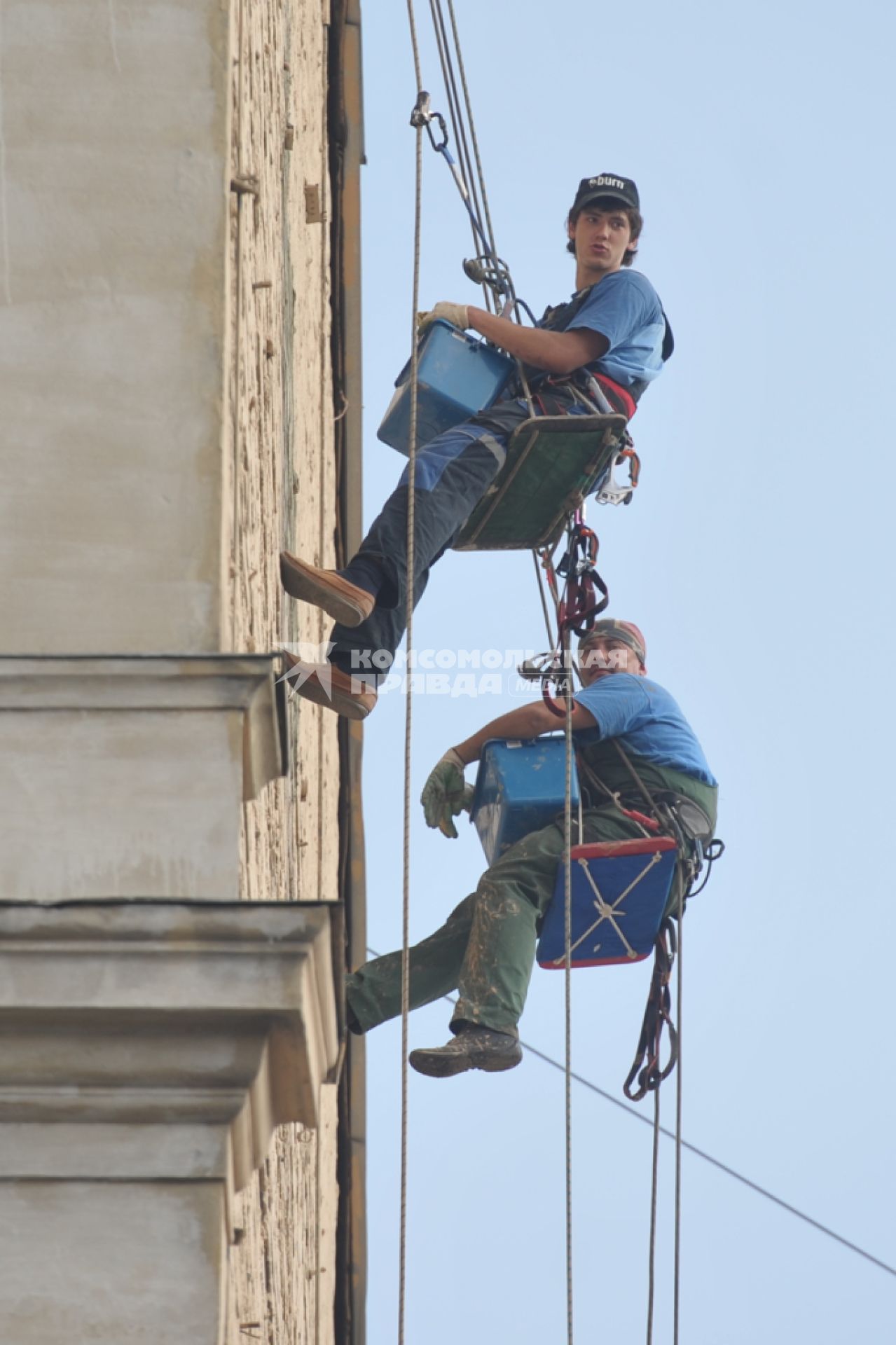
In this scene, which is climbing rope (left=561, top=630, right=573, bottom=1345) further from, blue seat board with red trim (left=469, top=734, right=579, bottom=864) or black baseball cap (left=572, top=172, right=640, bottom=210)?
black baseball cap (left=572, top=172, right=640, bottom=210)

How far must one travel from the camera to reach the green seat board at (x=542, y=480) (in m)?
6.95

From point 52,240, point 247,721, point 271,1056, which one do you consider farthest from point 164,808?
point 52,240

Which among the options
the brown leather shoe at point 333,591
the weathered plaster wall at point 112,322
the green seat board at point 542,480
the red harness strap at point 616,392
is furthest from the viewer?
the red harness strap at point 616,392

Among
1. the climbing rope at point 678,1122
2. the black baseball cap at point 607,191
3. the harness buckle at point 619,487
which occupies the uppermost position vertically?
the black baseball cap at point 607,191

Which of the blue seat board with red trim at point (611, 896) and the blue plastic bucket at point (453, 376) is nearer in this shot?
the blue seat board with red trim at point (611, 896)

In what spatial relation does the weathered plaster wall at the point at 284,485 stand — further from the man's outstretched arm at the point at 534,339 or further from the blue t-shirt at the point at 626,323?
the blue t-shirt at the point at 626,323

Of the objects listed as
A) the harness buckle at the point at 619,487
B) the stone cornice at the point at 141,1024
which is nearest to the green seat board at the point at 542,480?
the harness buckle at the point at 619,487

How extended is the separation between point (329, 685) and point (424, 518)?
27.8 inches

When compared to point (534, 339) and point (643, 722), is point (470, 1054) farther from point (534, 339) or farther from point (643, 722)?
point (534, 339)

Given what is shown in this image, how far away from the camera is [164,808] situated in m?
4.39

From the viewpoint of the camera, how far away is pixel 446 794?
Answer: 7227 mm

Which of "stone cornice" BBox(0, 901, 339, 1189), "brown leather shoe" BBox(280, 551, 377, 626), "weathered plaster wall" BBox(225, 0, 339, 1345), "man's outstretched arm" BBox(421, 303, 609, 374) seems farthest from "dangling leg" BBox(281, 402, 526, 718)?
"stone cornice" BBox(0, 901, 339, 1189)

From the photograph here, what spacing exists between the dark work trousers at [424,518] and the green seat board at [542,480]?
13 centimetres

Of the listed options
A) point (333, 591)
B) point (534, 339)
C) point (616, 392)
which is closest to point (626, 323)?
point (616, 392)
